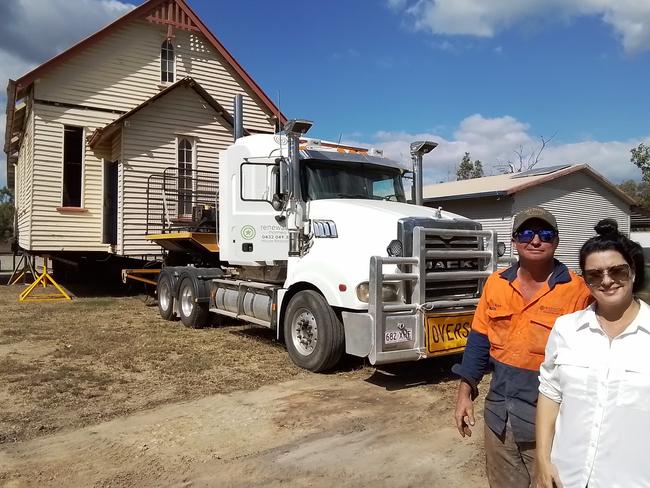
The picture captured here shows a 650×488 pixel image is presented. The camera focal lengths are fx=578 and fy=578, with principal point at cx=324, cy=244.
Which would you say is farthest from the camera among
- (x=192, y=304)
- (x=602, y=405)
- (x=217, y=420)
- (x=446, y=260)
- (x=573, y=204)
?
(x=573, y=204)

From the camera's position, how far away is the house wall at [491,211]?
1989 cm

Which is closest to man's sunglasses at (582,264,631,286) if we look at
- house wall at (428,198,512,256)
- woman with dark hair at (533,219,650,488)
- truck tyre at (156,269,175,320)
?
woman with dark hair at (533,219,650,488)

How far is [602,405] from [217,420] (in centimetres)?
391

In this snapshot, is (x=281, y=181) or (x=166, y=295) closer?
(x=281, y=181)

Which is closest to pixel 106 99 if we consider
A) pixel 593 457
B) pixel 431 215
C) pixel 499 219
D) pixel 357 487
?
pixel 431 215

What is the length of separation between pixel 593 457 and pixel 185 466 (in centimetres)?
305

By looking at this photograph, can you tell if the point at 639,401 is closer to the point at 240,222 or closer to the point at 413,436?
the point at 413,436

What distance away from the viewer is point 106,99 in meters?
15.7

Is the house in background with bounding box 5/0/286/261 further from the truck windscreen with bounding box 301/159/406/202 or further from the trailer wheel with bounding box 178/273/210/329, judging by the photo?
the truck windscreen with bounding box 301/159/406/202

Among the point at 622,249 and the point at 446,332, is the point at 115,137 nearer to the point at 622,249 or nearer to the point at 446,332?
the point at 446,332

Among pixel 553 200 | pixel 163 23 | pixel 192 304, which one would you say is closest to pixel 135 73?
pixel 163 23

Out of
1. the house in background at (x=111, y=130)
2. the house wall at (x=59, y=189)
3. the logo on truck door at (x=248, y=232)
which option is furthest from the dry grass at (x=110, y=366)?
the house in background at (x=111, y=130)

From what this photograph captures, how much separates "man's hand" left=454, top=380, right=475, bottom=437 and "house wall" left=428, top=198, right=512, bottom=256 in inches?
679

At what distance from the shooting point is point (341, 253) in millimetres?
6715
